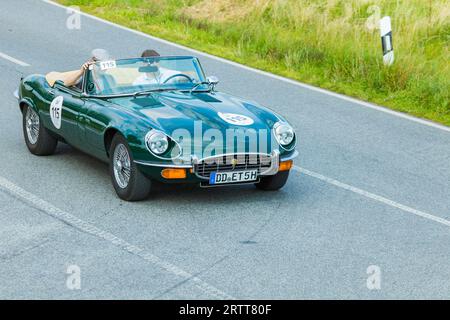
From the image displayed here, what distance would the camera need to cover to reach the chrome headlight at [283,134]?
10.4 metres

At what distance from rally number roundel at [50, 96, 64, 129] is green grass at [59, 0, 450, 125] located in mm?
5539

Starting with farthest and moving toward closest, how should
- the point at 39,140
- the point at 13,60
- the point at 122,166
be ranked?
the point at 13,60, the point at 39,140, the point at 122,166

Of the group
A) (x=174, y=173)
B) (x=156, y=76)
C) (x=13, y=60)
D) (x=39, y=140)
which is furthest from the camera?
(x=13, y=60)

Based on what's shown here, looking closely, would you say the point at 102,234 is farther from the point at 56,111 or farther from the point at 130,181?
the point at 56,111

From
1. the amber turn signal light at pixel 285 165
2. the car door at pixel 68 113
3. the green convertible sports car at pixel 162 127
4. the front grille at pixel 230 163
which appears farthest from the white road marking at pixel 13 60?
the front grille at pixel 230 163

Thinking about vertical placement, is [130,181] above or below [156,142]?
below

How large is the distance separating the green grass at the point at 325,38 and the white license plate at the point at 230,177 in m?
5.11

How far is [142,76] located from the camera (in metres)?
11.4

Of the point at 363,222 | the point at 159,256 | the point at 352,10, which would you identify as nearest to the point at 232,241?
the point at 159,256

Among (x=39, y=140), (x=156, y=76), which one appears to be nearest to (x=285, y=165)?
(x=156, y=76)

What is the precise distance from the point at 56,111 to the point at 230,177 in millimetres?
2547

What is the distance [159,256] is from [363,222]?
2.22 meters

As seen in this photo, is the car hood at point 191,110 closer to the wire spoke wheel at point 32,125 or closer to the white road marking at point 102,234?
the white road marking at point 102,234

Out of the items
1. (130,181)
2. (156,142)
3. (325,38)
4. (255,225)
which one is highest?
(156,142)
